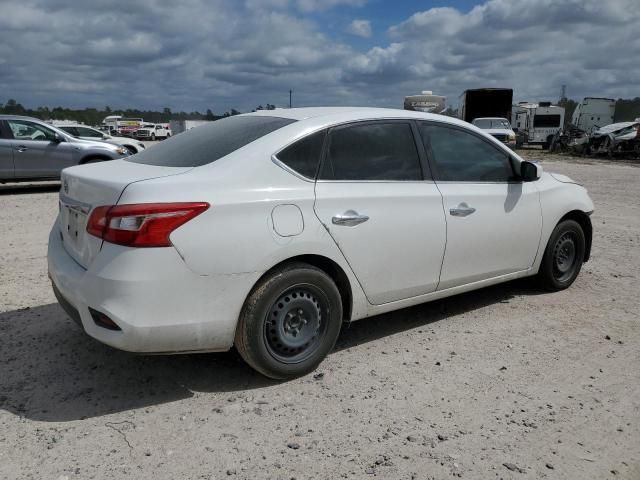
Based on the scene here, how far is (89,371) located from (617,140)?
27.7m

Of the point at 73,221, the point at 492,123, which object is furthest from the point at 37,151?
the point at 492,123

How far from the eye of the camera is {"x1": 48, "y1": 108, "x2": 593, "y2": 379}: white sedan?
2.92 metres

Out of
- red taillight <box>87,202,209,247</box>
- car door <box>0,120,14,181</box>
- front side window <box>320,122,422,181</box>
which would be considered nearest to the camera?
red taillight <box>87,202,209,247</box>

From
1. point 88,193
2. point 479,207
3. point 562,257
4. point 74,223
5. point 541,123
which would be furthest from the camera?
point 541,123

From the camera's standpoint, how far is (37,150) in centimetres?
1190

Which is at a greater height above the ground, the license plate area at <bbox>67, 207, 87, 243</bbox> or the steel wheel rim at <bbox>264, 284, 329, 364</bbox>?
the license plate area at <bbox>67, 207, 87, 243</bbox>

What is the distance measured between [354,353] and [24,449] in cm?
207

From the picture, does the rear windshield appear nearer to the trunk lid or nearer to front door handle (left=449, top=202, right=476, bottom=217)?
the trunk lid

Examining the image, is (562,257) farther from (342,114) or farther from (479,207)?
(342,114)

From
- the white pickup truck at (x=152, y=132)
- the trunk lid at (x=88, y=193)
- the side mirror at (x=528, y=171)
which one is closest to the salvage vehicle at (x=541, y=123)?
the side mirror at (x=528, y=171)

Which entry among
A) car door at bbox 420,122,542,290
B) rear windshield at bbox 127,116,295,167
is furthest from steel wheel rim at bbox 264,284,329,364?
car door at bbox 420,122,542,290

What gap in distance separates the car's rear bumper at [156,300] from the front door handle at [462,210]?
1.69 metres

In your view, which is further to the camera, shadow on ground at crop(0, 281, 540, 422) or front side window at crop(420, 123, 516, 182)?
front side window at crop(420, 123, 516, 182)

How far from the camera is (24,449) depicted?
2.74 metres
